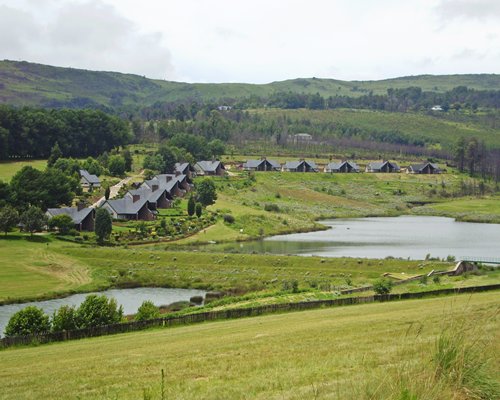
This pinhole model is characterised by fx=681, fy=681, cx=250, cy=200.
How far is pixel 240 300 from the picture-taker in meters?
39.8

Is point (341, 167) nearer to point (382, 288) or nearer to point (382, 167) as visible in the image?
point (382, 167)

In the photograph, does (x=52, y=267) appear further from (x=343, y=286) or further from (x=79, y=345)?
(x=79, y=345)

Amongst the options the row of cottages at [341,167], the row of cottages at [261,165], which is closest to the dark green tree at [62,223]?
the row of cottages at [261,165]

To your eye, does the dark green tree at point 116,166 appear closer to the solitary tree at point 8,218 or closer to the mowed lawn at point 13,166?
the mowed lawn at point 13,166

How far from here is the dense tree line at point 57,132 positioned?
10812cm

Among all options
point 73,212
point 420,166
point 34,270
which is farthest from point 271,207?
point 420,166

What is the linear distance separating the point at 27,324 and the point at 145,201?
4955 cm

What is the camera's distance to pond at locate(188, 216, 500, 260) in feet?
215

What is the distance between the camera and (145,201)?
261 feet

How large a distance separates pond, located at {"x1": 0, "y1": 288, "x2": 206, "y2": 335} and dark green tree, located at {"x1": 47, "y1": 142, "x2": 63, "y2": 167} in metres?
58.2

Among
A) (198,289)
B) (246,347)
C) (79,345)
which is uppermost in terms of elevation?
(246,347)

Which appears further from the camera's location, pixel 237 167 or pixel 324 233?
pixel 237 167

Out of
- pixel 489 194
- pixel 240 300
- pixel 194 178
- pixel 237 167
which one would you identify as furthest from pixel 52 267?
pixel 489 194

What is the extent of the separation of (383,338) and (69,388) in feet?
24.9
